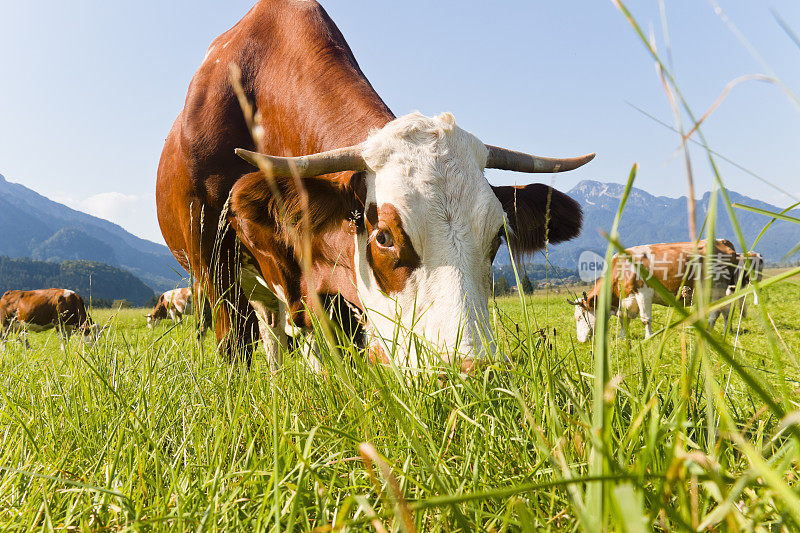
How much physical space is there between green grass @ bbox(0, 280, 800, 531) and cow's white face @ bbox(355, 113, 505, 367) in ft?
2.42

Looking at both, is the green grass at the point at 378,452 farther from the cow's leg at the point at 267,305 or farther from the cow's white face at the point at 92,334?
the cow's leg at the point at 267,305

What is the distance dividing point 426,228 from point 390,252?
26cm

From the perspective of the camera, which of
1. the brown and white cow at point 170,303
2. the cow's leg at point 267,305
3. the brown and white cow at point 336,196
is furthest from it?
the brown and white cow at point 170,303

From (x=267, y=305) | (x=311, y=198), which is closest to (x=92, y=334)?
(x=311, y=198)

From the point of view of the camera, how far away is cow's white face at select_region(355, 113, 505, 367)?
2.67m

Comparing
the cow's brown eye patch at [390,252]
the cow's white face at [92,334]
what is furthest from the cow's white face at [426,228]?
the cow's white face at [92,334]

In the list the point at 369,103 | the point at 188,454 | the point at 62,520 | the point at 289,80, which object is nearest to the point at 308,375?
the point at 188,454

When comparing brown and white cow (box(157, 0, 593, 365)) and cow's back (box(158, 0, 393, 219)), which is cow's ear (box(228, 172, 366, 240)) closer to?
brown and white cow (box(157, 0, 593, 365))

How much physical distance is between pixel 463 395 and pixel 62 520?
1.17 meters

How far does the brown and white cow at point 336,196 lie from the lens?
2793 millimetres

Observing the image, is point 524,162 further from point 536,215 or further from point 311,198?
point 311,198

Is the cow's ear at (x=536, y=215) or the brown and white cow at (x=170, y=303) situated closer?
the cow's ear at (x=536, y=215)

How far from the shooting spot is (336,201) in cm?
350

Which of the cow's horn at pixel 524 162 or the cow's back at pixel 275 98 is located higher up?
the cow's back at pixel 275 98
